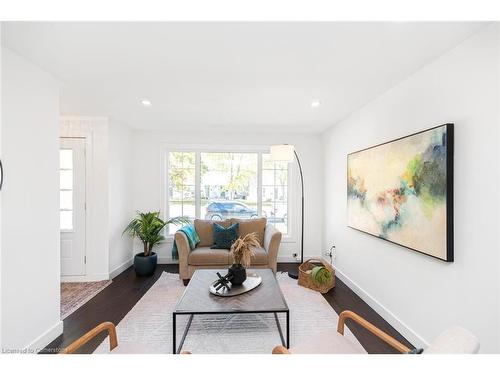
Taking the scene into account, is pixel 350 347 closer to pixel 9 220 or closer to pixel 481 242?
pixel 481 242

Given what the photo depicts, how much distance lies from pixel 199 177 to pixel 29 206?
283cm

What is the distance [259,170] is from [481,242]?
3.46 m

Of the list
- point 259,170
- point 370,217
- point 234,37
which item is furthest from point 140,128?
point 370,217

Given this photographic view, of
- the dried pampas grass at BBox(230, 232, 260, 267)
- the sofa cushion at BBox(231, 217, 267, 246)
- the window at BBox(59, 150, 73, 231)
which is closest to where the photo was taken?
the dried pampas grass at BBox(230, 232, 260, 267)

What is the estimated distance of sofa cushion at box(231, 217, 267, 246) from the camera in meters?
4.02

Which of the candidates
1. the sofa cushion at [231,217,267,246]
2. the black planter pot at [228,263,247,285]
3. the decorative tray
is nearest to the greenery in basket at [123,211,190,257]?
the sofa cushion at [231,217,267,246]

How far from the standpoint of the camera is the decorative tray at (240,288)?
2.22 m

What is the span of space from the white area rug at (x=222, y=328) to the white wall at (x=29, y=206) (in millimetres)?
605

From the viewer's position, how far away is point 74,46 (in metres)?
1.75

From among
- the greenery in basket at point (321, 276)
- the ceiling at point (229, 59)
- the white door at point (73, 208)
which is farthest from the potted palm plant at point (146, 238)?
the greenery in basket at point (321, 276)

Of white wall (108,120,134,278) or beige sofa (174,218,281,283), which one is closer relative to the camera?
beige sofa (174,218,281,283)

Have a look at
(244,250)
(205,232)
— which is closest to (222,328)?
(244,250)

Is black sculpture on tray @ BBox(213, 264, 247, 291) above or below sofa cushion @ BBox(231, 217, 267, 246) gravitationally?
below

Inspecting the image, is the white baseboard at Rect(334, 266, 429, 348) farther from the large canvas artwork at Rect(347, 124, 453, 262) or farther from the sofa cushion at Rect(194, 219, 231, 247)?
the sofa cushion at Rect(194, 219, 231, 247)
